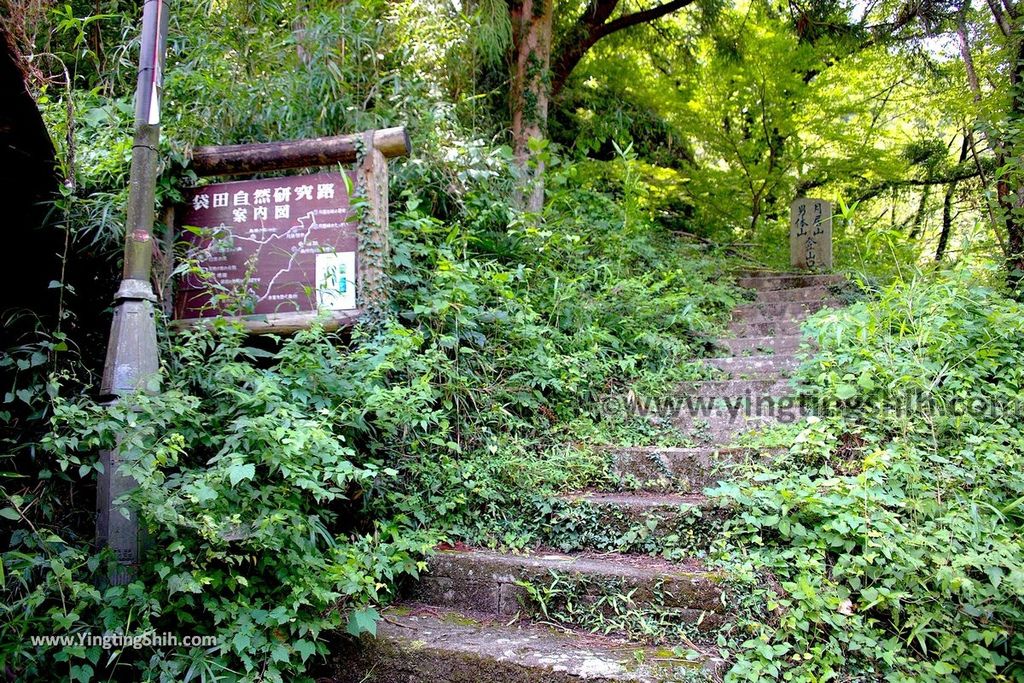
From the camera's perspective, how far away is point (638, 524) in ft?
10.2

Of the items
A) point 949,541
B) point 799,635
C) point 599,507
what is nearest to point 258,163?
point 599,507

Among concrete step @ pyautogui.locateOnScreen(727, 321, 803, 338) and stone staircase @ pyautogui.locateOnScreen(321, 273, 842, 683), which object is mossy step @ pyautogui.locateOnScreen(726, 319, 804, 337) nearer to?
concrete step @ pyautogui.locateOnScreen(727, 321, 803, 338)

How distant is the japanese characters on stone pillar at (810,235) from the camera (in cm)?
813

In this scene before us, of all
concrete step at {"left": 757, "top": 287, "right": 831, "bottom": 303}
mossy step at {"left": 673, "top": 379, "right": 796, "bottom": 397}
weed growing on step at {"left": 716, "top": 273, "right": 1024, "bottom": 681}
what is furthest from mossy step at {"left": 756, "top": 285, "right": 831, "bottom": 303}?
weed growing on step at {"left": 716, "top": 273, "right": 1024, "bottom": 681}

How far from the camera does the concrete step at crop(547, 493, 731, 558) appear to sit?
2.97m

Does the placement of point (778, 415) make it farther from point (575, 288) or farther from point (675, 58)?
point (675, 58)

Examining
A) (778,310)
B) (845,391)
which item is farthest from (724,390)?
(778,310)

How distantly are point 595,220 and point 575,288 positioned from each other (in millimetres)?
2297

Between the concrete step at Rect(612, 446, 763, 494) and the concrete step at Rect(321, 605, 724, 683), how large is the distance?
1.08m

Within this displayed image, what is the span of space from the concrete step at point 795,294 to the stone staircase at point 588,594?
3.30m

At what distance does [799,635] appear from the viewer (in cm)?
238

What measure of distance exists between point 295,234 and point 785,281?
559cm

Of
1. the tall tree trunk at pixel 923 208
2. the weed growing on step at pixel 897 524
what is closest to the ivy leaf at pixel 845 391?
the weed growing on step at pixel 897 524

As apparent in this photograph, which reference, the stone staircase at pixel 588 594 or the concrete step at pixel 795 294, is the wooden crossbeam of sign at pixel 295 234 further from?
the concrete step at pixel 795 294
